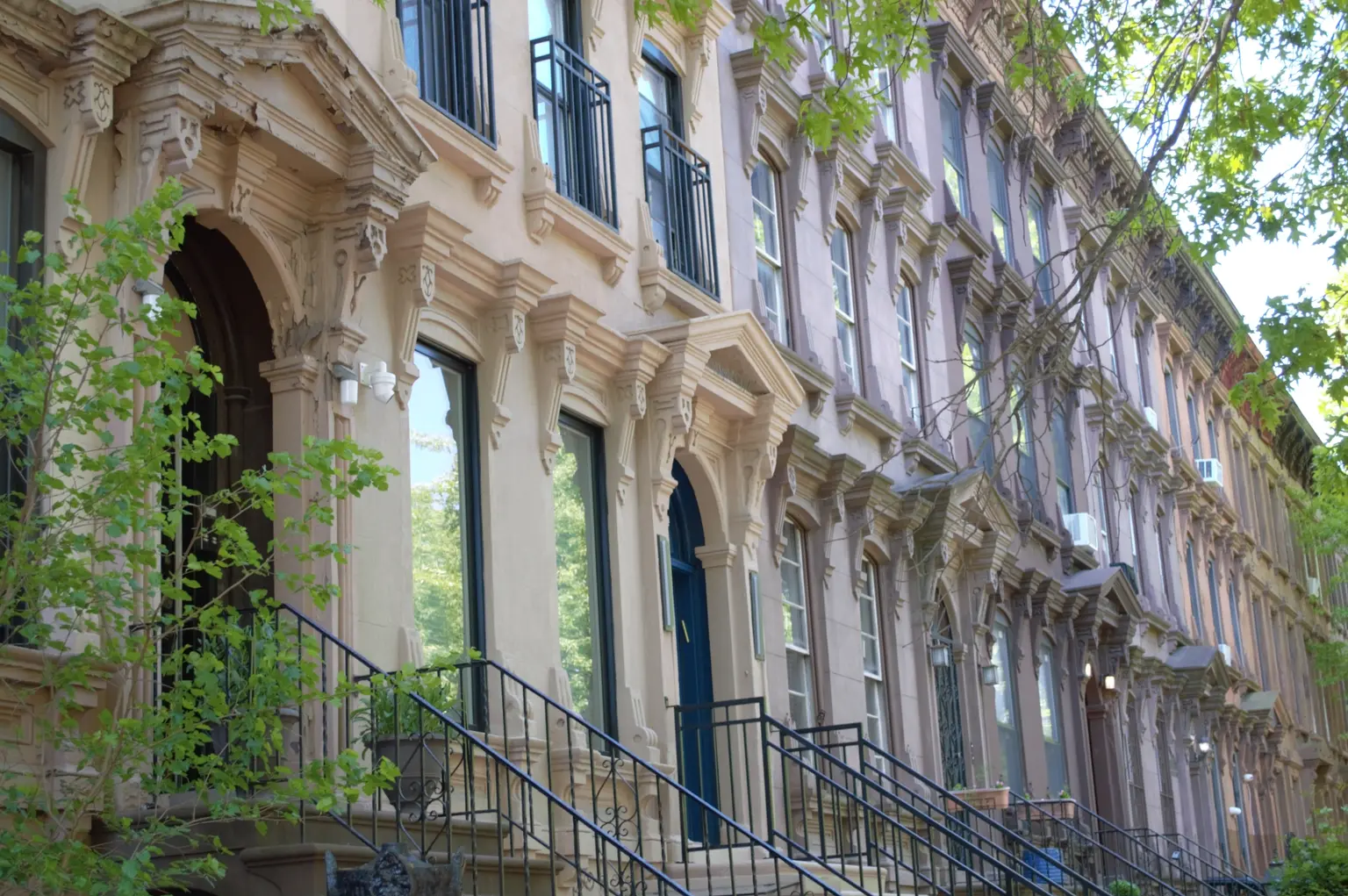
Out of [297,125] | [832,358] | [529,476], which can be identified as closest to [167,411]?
[297,125]

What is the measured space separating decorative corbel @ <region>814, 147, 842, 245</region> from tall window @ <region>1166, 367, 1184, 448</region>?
16.8 meters

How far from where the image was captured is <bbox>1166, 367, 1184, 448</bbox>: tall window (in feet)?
111

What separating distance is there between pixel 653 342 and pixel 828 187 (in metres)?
5.89

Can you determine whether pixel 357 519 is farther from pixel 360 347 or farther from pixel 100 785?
pixel 100 785

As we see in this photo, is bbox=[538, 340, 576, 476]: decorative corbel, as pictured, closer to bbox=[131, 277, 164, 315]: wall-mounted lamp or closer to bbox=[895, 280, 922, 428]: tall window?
bbox=[131, 277, 164, 315]: wall-mounted lamp

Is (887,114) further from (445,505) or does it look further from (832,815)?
(445,505)

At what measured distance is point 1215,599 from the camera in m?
35.6

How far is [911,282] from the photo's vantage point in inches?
837

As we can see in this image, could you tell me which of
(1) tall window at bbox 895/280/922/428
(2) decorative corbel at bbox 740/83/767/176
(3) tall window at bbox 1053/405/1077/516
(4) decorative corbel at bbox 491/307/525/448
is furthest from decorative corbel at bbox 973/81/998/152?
(4) decorative corbel at bbox 491/307/525/448

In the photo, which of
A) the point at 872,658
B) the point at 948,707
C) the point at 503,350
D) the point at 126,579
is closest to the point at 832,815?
the point at 872,658

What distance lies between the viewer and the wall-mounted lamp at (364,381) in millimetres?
10125

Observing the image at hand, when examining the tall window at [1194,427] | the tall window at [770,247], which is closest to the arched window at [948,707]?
the tall window at [770,247]

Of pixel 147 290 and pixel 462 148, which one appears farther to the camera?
pixel 462 148

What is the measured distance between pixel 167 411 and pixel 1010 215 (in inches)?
763
